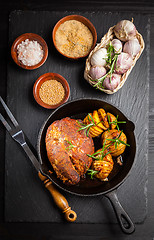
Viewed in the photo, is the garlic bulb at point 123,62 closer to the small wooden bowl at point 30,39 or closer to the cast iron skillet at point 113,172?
the cast iron skillet at point 113,172

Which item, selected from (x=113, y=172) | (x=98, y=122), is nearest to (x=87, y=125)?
(x=98, y=122)

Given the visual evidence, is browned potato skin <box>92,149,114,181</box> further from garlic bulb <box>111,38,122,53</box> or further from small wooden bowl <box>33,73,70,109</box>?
garlic bulb <box>111,38,122,53</box>

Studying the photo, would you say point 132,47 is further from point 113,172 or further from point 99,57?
point 113,172

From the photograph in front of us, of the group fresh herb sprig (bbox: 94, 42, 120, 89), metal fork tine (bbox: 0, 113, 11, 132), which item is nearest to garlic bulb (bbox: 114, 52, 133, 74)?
fresh herb sprig (bbox: 94, 42, 120, 89)

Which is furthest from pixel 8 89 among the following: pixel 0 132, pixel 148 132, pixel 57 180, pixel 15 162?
pixel 148 132

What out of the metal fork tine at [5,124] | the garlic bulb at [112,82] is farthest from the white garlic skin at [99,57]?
the metal fork tine at [5,124]

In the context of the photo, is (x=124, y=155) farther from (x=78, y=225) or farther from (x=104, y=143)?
(x=78, y=225)
